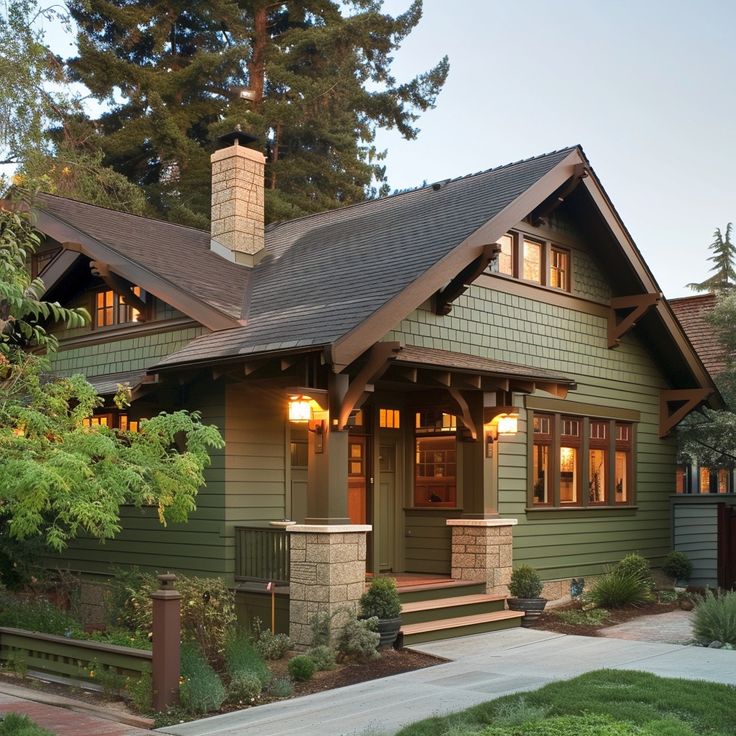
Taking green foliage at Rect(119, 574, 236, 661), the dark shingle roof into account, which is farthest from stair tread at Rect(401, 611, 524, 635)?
the dark shingle roof

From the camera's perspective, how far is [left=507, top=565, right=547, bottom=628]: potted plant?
1276cm

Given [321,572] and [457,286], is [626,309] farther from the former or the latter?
[321,572]

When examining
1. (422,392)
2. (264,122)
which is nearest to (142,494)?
(422,392)

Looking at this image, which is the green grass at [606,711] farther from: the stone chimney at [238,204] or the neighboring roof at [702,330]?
the neighboring roof at [702,330]

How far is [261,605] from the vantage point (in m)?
11.4

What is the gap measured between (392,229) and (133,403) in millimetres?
4336

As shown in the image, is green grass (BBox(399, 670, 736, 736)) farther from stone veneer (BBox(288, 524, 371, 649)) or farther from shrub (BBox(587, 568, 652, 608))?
shrub (BBox(587, 568, 652, 608))

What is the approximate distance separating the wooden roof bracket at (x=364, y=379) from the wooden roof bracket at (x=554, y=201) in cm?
485

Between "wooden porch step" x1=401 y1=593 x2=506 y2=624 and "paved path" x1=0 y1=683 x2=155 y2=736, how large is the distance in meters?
3.84

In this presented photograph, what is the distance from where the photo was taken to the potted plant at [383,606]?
35.0ft

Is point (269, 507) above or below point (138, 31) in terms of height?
below

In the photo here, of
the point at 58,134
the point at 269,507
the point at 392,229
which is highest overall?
the point at 58,134

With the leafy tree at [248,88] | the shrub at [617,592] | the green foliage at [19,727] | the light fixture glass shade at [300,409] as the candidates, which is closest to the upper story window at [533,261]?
the light fixture glass shade at [300,409]

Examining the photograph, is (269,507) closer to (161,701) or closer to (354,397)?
(354,397)
